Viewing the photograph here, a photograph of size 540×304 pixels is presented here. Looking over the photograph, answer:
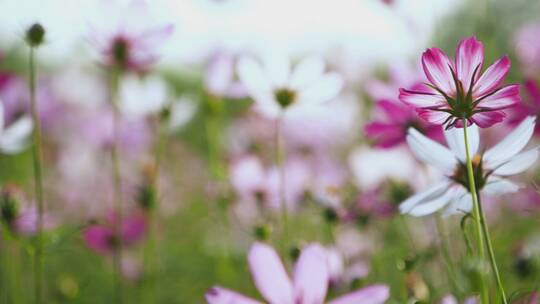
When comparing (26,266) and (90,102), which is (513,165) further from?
(90,102)

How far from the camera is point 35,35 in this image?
0.67 metres

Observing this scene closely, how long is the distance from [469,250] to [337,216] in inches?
14.0

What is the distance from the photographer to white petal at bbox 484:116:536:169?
0.48 m

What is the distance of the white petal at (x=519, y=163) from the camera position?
0.48 meters

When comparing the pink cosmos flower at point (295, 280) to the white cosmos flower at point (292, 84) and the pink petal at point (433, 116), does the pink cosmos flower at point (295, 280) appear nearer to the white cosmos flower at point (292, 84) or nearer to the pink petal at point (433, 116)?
the pink petal at point (433, 116)

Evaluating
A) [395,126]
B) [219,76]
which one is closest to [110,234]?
[219,76]

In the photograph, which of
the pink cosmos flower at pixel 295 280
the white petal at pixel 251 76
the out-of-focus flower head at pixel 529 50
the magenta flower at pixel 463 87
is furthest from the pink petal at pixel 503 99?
the out-of-focus flower head at pixel 529 50

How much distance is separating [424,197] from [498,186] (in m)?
0.05

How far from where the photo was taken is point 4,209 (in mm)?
728

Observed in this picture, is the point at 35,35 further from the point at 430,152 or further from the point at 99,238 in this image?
the point at 99,238

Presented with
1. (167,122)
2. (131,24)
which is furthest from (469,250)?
(167,122)

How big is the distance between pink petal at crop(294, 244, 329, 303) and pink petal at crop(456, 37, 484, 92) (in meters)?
0.15

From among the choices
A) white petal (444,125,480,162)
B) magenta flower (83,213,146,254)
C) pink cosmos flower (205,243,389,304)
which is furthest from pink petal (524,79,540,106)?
magenta flower (83,213,146,254)

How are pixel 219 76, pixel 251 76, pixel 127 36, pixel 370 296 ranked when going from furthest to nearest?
pixel 219 76 < pixel 127 36 < pixel 251 76 < pixel 370 296
